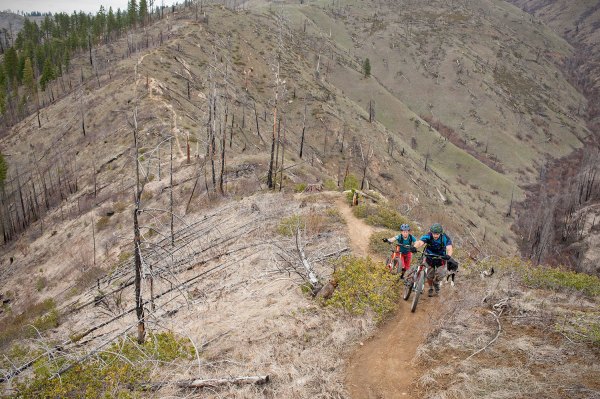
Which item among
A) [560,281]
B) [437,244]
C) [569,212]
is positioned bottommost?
[569,212]

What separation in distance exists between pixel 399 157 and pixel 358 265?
7340 cm

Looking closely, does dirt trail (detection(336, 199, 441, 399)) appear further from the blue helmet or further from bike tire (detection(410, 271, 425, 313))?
the blue helmet

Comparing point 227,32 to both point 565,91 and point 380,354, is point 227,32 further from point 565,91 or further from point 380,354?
point 565,91

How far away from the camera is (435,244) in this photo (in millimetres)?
11391

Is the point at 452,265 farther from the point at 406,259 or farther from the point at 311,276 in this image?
the point at 311,276

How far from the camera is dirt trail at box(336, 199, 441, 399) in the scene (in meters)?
8.51

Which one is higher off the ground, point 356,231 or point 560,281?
point 560,281

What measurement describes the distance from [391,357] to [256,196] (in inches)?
693

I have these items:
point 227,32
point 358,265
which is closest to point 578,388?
point 358,265

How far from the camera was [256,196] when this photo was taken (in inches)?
1024

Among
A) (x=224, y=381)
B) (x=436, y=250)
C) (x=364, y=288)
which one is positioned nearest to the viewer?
(x=224, y=381)

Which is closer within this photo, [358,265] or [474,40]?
[358,265]

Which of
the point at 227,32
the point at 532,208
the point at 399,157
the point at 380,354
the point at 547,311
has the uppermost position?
the point at 227,32

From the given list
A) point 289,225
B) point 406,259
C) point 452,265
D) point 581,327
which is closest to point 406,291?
point 406,259
